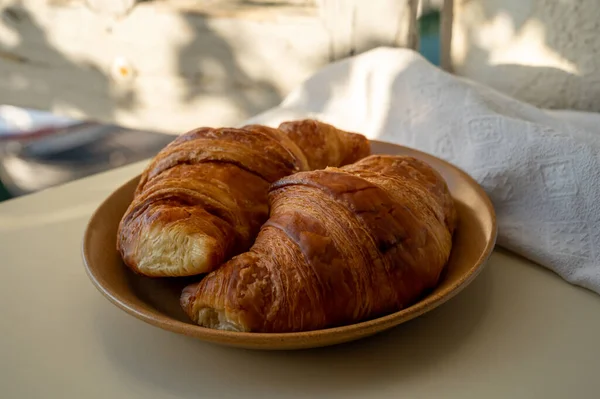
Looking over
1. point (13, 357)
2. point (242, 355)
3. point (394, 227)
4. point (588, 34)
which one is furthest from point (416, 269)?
point (588, 34)

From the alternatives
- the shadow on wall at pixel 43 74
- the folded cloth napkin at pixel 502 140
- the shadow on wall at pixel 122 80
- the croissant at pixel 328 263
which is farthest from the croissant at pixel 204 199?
the shadow on wall at pixel 43 74

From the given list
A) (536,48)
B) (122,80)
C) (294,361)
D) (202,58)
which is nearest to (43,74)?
(122,80)

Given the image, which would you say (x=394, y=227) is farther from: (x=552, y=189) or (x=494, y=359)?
(x=552, y=189)

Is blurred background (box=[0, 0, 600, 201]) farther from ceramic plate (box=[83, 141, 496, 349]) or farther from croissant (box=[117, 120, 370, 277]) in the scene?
croissant (box=[117, 120, 370, 277])

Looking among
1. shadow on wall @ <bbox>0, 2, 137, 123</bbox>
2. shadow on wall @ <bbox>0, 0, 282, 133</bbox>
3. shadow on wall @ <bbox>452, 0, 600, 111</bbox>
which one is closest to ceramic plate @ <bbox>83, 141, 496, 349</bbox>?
shadow on wall @ <bbox>452, 0, 600, 111</bbox>

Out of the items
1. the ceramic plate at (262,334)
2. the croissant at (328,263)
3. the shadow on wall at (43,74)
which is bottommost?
the shadow on wall at (43,74)

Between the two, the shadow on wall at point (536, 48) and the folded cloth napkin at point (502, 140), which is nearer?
the folded cloth napkin at point (502, 140)

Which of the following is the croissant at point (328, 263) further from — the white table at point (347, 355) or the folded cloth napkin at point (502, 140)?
the folded cloth napkin at point (502, 140)
